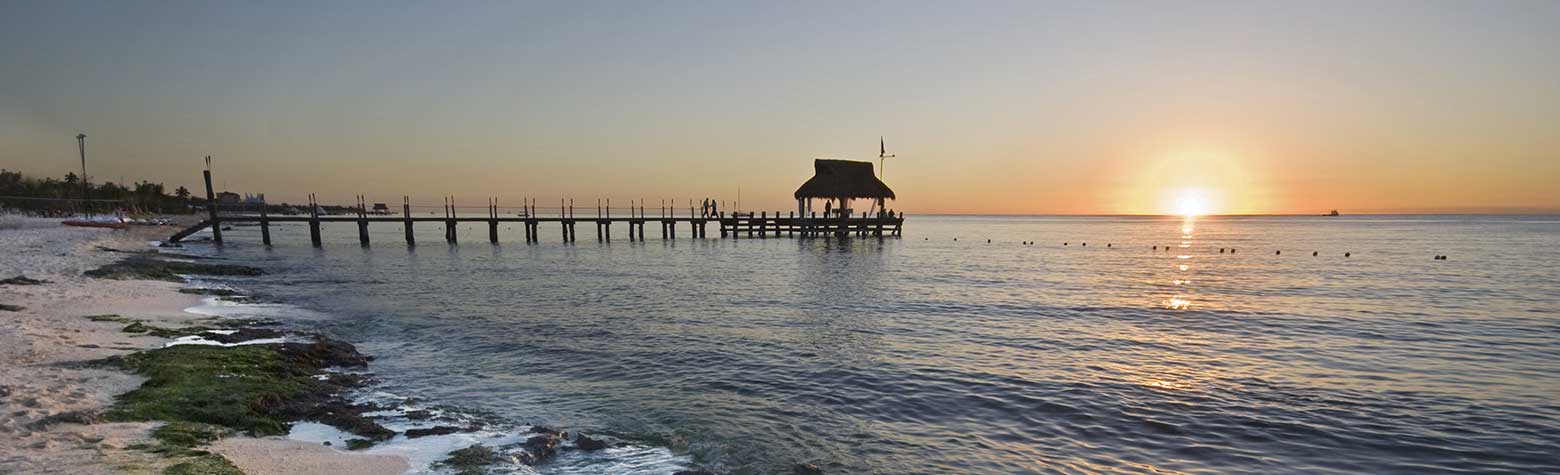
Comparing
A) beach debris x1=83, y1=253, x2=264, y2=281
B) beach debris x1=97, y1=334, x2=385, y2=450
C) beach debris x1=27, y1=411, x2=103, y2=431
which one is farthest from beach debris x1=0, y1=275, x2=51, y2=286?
beach debris x1=27, y1=411, x2=103, y2=431

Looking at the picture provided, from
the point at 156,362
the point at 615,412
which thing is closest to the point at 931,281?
the point at 615,412

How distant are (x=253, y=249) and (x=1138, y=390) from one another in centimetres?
4762

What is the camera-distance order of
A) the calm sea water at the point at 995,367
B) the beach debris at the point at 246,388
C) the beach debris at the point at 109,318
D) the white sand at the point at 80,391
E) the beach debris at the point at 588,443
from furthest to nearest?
the beach debris at the point at 109,318
the calm sea water at the point at 995,367
the beach debris at the point at 588,443
the beach debris at the point at 246,388
the white sand at the point at 80,391

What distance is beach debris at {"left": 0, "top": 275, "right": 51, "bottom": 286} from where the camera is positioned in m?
14.9

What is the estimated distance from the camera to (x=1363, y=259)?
119 ft

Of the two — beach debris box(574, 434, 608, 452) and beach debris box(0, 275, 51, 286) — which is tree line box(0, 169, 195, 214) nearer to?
beach debris box(0, 275, 51, 286)

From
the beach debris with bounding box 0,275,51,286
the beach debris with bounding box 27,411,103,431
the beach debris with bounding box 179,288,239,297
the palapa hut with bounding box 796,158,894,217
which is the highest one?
the palapa hut with bounding box 796,158,894,217

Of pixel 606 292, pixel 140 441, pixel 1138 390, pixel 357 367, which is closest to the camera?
pixel 140 441

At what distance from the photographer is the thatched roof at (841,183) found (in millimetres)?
54750

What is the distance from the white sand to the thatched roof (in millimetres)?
42279

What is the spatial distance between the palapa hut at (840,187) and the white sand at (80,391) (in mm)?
42408

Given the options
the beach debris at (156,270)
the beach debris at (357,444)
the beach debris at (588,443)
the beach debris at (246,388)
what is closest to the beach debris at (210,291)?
the beach debris at (156,270)

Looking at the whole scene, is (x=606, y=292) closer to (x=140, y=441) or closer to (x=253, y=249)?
(x=140, y=441)

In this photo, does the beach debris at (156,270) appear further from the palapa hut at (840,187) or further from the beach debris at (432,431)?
the palapa hut at (840,187)
